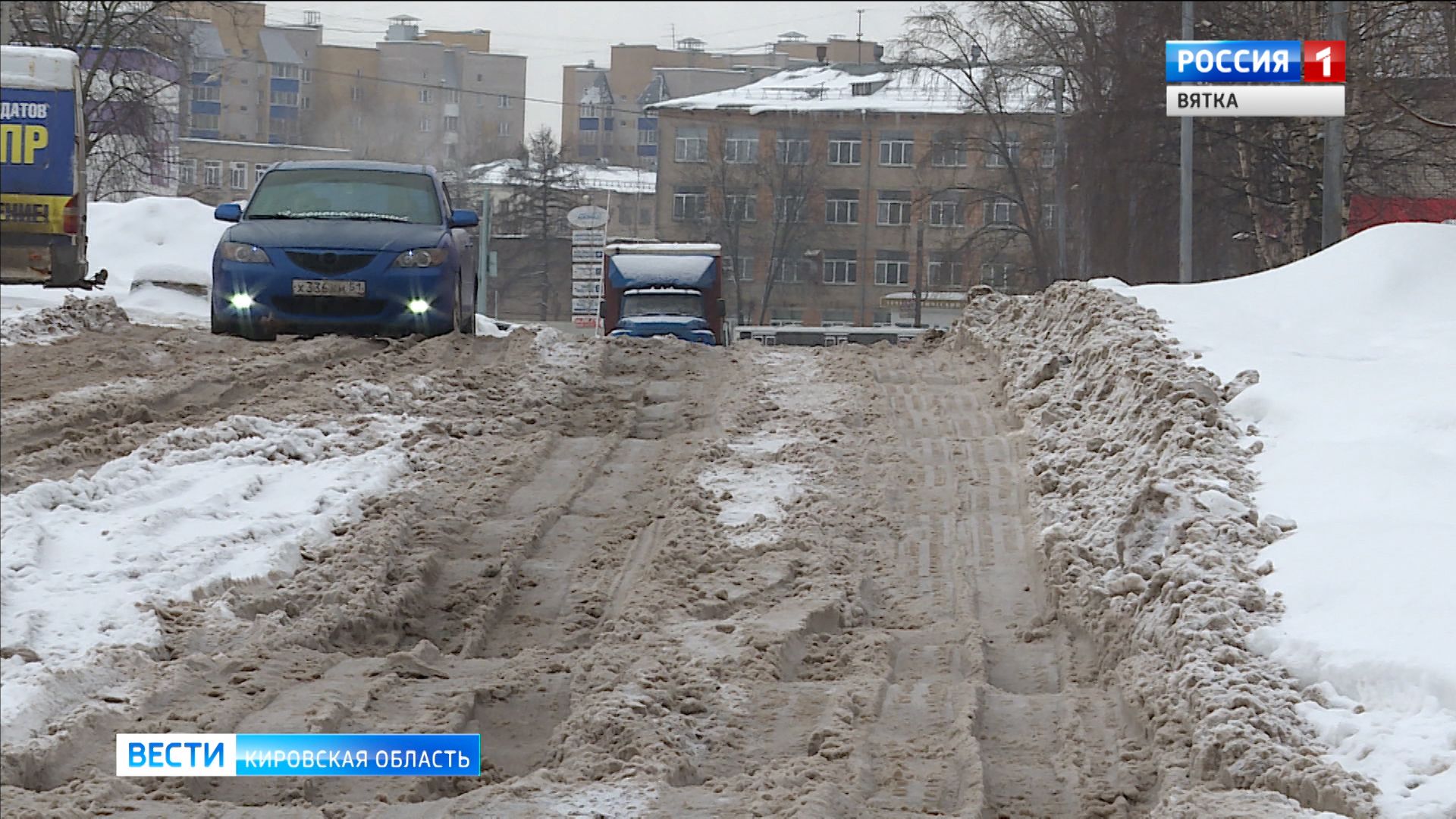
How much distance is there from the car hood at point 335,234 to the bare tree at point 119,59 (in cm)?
→ 2410

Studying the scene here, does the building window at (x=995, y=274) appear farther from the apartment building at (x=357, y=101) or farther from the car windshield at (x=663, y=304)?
the car windshield at (x=663, y=304)

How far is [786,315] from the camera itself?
63.2 metres

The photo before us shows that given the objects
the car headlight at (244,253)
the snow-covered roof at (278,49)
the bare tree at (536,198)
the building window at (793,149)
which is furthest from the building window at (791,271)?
the car headlight at (244,253)

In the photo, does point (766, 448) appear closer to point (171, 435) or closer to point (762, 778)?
point (171, 435)

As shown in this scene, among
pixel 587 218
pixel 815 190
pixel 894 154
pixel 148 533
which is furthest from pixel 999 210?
pixel 148 533

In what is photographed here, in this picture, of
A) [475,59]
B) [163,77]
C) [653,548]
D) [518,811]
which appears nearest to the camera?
[518,811]

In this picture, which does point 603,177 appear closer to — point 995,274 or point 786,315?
point 786,315

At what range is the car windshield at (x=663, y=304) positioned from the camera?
27.8 m

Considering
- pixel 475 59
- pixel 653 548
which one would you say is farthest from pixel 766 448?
pixel 475 59

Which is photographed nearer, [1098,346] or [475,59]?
[1098,346]

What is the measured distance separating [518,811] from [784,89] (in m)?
60.9

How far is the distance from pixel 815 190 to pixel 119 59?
103 feet

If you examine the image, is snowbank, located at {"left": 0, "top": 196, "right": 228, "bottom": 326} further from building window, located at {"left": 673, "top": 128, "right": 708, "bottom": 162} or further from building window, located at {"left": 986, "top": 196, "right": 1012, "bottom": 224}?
building window, located at {"left": 673, "top": 128, "right": 708, "bottom": 162}

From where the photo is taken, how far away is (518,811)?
451 cm
